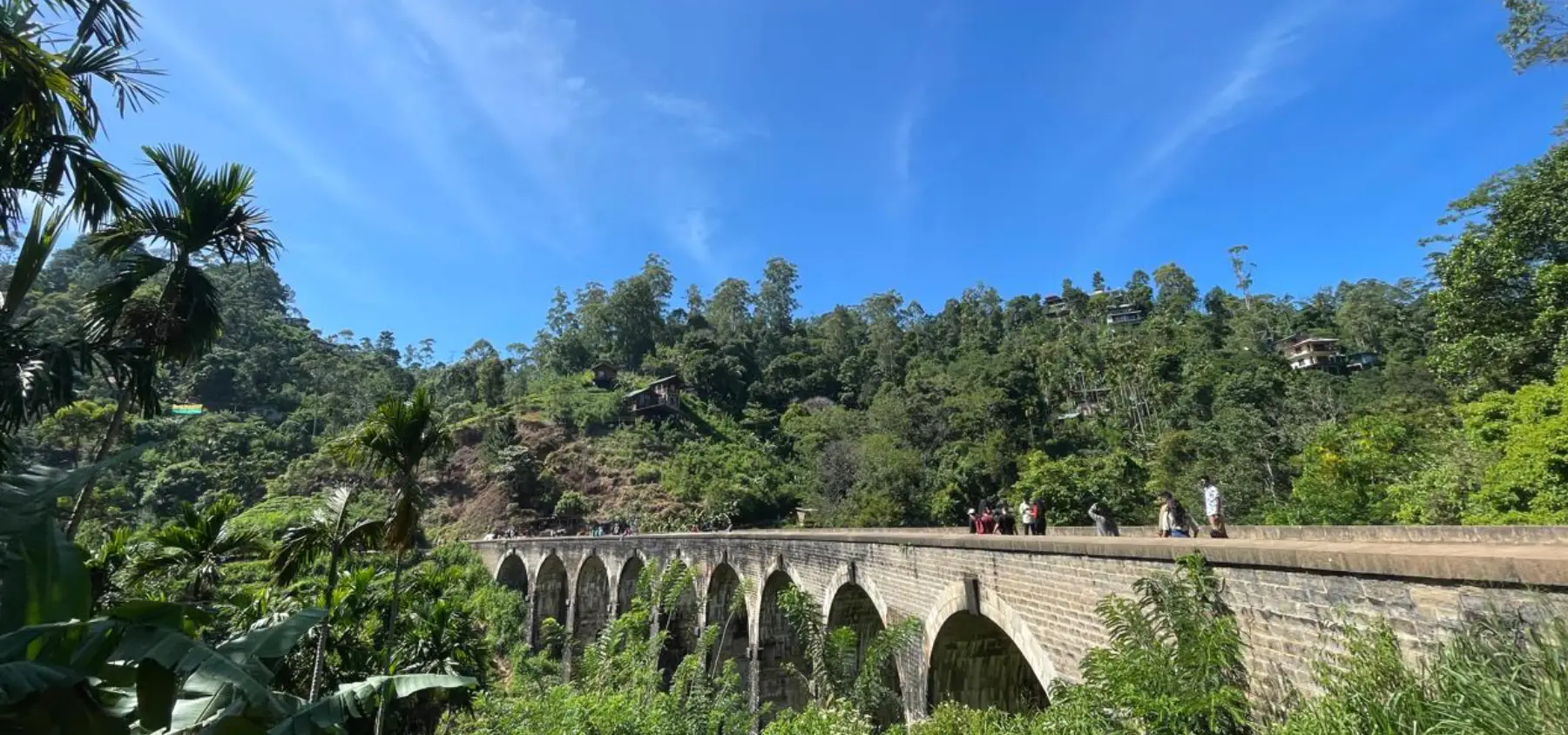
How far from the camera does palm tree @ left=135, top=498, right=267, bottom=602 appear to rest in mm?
7434

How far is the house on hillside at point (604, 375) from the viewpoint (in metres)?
Result: 57.2

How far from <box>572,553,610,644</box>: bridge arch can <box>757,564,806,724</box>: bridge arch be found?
11.9 m

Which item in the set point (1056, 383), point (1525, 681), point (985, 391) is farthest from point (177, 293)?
point (1056, 383)

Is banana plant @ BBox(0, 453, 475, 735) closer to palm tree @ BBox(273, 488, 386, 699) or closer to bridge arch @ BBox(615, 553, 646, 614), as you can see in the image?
palm tree @ BBox(273, 488, 386, 699)

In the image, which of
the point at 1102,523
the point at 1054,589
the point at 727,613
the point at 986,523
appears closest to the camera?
the point at 1054,589

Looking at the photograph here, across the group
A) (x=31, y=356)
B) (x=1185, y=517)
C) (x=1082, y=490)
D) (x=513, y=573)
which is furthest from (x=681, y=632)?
(x=31, y=356)

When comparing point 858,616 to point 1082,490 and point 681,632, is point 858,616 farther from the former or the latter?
point 1082,490

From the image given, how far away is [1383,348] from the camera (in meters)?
49.5

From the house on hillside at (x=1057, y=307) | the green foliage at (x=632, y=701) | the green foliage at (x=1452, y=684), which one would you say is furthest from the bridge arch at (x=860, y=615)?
the house on hillside at (x=1057, y=307)

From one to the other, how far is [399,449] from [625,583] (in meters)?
18.5

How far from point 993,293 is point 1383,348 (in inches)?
1342

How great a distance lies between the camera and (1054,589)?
7742 mm

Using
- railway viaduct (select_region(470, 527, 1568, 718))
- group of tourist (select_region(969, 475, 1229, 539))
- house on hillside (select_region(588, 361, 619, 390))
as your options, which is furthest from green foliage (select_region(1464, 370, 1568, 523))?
house on hillside (select_region(588, 361, 619, 390))

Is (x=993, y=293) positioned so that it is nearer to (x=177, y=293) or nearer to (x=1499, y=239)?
(x=1499, y=239)
